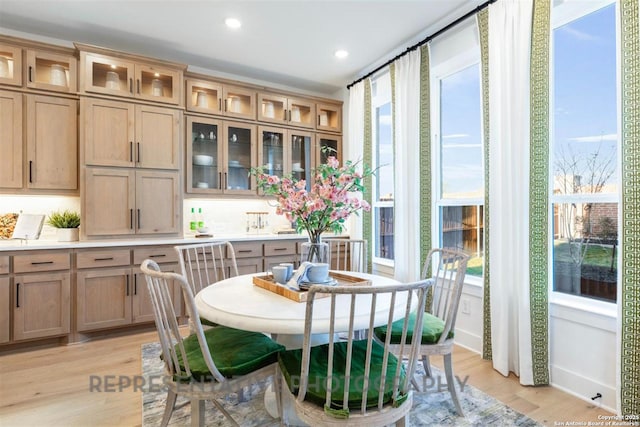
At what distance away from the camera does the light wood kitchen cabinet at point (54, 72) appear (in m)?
3.12

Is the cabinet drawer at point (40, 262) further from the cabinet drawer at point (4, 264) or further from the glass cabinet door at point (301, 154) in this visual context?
the glass cabinet door at point (301, 154)

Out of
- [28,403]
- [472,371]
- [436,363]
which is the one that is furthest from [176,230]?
[472,371]

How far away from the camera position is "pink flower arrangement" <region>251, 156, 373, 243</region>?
1899 mm

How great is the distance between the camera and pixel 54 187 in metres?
3.20

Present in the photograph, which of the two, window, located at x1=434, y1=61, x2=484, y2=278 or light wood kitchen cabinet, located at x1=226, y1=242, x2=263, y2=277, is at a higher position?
window, located at x1=434, y1=61, x2=484, y2=278

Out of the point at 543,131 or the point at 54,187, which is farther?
the point at 54,187

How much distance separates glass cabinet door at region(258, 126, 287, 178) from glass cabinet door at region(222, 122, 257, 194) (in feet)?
0.32

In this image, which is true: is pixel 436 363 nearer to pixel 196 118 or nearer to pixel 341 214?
pixel 341 214

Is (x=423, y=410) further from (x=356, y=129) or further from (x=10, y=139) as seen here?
(x=10, y=139)

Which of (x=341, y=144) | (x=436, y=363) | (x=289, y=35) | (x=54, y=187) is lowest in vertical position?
(x=436, y=363)

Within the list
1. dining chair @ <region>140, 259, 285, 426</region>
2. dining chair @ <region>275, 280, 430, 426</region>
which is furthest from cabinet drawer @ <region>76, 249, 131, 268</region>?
dining chair @ <region>275, 280, 430, 426</region>

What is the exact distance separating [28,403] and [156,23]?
302 cm

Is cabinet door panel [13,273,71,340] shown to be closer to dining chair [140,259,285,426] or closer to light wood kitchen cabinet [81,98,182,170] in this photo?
light wood kitchen cabinet [81,98,182,170]

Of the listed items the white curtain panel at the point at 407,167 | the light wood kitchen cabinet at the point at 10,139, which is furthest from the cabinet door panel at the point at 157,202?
the white curtain panel at the point at 407,167
